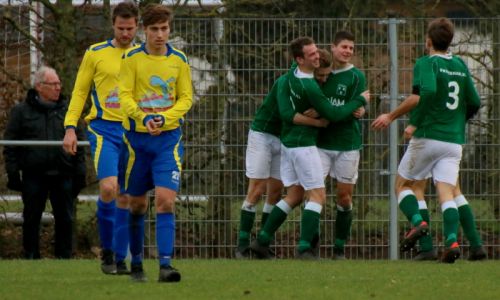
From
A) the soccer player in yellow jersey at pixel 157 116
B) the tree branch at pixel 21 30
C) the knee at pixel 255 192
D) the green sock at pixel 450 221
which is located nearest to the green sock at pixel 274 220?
the knee at pixel 255 192

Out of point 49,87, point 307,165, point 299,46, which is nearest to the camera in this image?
point 299,46

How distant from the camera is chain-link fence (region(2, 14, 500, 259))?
52.6ft

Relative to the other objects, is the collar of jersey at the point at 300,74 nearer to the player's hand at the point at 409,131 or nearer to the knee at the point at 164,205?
the player's hand at the point at 409,131

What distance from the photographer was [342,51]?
46.0ft

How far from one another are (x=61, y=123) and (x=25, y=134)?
0.41 meters

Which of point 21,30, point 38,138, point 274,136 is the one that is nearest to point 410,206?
point 274,136

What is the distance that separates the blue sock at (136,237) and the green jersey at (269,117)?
4.15 meters

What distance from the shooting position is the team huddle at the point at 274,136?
33.8 ft

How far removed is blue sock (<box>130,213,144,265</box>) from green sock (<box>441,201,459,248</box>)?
3264 millimetres

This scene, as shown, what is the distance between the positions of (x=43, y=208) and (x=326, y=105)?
350 centimetres

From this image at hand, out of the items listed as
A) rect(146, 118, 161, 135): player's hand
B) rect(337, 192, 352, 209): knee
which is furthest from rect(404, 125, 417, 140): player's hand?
rect(146, 118, 161, 135): player's hand

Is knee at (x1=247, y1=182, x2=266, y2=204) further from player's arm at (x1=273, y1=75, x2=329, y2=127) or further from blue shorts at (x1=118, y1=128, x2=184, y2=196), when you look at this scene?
blue shorts at (x1=118, y1=128, x2=184, y2=196)

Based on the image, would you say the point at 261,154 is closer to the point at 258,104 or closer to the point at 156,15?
the point at 258,104

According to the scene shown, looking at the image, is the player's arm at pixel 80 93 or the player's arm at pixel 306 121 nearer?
the player's arm at pixel 80 93
